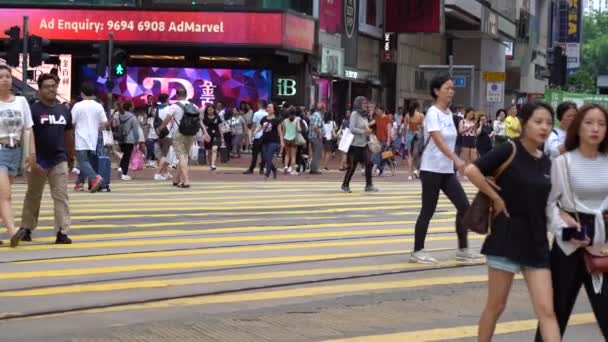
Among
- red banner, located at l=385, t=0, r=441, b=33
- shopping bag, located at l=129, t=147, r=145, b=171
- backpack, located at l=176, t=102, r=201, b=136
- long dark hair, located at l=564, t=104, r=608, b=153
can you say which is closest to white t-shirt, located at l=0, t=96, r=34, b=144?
long dark hair, located at l=564, t=104, r=608, b=153

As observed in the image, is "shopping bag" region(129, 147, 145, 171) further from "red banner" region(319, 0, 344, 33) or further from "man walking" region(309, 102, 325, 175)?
"red banner" region(319, 0, 344, 33)

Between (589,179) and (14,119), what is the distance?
22.9 feet

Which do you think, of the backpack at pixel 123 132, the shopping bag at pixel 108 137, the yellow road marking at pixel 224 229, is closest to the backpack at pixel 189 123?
the backpack at pixel 123 132

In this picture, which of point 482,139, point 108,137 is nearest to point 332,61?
point 482,139

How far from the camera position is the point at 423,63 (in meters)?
60.4

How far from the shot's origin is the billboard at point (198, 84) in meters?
42.2

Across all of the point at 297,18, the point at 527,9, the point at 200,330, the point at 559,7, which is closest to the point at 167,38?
the point at 297,18

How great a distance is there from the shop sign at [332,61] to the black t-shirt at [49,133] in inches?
1221

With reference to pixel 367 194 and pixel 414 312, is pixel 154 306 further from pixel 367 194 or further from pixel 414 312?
pixel 367 194

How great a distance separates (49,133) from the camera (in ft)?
41.8

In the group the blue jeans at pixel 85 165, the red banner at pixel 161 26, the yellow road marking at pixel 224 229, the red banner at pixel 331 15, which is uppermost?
the red banner at pixel 331 15

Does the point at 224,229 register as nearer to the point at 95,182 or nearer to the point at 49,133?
the point at 49,133

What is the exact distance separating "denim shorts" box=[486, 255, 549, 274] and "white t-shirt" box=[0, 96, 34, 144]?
21.6ft

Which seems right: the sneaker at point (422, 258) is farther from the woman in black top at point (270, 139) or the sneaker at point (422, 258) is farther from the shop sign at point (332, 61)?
the shop sign at point (332, 61)
